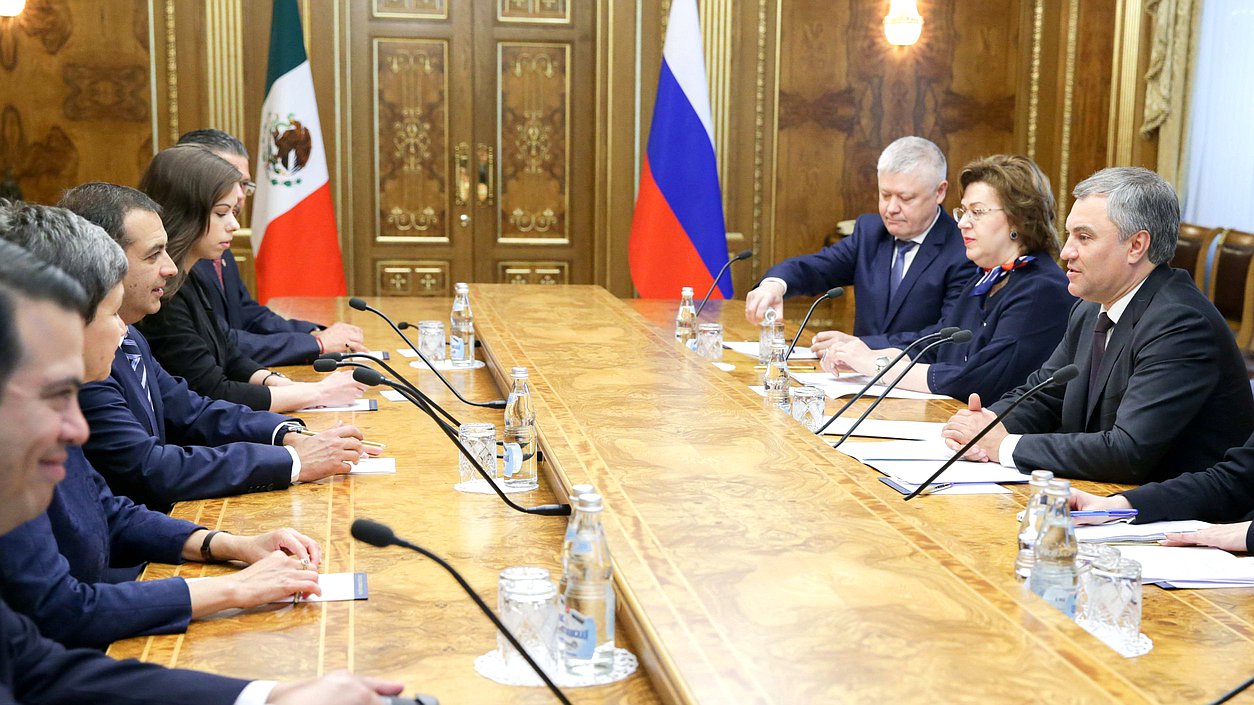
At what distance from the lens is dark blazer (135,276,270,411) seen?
3.26 m

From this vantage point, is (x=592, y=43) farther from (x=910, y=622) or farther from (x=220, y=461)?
(x=910, y=622)

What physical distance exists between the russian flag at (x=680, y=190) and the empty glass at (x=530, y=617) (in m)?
4.34

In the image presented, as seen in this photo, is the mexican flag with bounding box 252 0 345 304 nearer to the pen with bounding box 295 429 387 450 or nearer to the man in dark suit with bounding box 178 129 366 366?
the man in dark suit with bounding box 178 129 366 366

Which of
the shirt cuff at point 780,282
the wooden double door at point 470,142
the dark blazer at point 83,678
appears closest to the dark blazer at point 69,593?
the dark blazer at point 83,678

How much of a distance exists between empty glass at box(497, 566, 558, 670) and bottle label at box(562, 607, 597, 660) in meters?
0.03

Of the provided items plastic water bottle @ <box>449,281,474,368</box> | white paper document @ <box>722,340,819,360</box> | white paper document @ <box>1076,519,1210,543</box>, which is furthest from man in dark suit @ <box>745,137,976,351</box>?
white paper document @ <box>1076,519,1210,543</box>

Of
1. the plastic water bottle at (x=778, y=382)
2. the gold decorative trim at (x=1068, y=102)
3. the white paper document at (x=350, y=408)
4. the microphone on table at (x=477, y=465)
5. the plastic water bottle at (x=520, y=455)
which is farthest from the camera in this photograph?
the gold decorative trim at (x=1068, y=102)

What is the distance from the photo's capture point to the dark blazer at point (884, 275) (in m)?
4.38

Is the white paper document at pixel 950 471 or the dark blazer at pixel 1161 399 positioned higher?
the dark blazer at pixel 1161 399

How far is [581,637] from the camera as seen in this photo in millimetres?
1517

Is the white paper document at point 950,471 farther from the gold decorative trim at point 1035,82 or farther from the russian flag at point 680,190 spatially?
the gold decorative trim at point 1035,82

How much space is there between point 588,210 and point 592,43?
0.94 metres

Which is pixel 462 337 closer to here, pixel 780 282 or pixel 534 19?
pixel 780 282

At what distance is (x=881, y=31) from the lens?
7.36m
